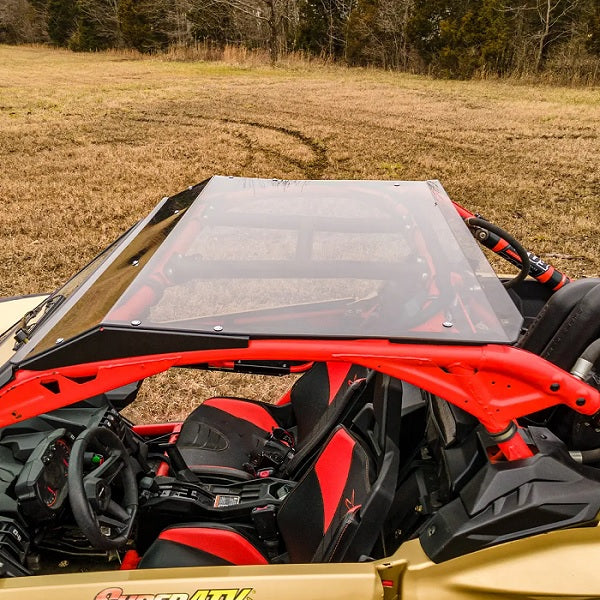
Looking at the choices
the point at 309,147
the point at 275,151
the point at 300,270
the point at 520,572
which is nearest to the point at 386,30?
the point at 309,147

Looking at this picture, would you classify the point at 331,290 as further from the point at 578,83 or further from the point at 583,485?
the point at 578,83

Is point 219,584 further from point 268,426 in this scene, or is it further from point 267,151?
point 267,151

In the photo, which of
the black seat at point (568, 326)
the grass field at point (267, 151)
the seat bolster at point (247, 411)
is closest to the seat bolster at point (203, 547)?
the seat bolster at point (247, 411)

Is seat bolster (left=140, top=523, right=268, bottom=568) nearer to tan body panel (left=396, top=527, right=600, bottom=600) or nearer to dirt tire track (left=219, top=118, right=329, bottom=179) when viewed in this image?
tan body panel (left=396, top=527, right=600, bottom=600)

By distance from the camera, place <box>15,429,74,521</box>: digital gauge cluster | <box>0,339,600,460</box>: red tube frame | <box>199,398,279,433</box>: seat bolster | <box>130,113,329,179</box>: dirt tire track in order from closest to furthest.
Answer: <box>0,339,600,460</box>: red tube frame → <box>15,429,74,521</box>: digital gauge cluster → <box>199,398,279,433</box>: seat bolster → <box>130,113,329,179</box>: dirt tire track

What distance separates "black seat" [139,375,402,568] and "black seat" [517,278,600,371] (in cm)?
50

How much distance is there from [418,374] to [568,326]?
0.59 meters

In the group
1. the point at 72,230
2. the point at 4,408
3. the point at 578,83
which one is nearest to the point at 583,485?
the point at 4,408

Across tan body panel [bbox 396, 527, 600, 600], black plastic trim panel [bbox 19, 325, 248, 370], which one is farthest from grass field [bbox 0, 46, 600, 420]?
tan body panel [bbox 396, 527, 600, 600]

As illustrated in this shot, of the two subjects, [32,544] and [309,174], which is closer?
[32,544]

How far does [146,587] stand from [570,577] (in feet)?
3.80

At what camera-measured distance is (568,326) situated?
5.98 feet

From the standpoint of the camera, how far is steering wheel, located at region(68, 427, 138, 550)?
1760 mm

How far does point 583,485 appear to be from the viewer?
1.69 meters
